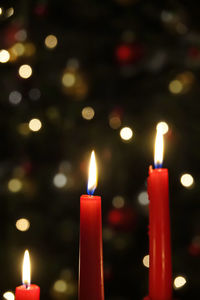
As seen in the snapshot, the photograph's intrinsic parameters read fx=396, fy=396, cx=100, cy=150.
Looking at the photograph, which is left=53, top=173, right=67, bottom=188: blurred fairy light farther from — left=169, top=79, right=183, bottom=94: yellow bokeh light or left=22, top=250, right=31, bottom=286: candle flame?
left=22, top=250, right=31, bottom=286: candle flame

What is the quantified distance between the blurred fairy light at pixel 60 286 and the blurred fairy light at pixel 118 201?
1.10 ft

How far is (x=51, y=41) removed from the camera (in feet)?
4.75

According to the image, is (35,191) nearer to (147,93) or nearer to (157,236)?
(147,93)

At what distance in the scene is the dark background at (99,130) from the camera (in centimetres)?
141

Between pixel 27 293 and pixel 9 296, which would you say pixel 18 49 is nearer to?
pixel 9 296

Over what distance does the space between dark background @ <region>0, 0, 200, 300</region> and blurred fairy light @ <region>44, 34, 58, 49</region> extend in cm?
1

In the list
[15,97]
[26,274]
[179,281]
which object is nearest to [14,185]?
[15,97]

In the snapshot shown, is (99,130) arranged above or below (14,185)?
above

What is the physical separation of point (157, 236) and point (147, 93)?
1118 millimetres

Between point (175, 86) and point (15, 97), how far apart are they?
1.90 ft

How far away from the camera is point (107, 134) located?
4.71 ft

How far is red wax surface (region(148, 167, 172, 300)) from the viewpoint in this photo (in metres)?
0.39

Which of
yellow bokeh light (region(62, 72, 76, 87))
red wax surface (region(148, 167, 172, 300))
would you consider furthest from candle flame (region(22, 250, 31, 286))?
yellow bokeh light (region(62, 72, 76, 87))

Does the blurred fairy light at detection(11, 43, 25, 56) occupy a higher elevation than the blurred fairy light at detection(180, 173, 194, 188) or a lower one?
higher
